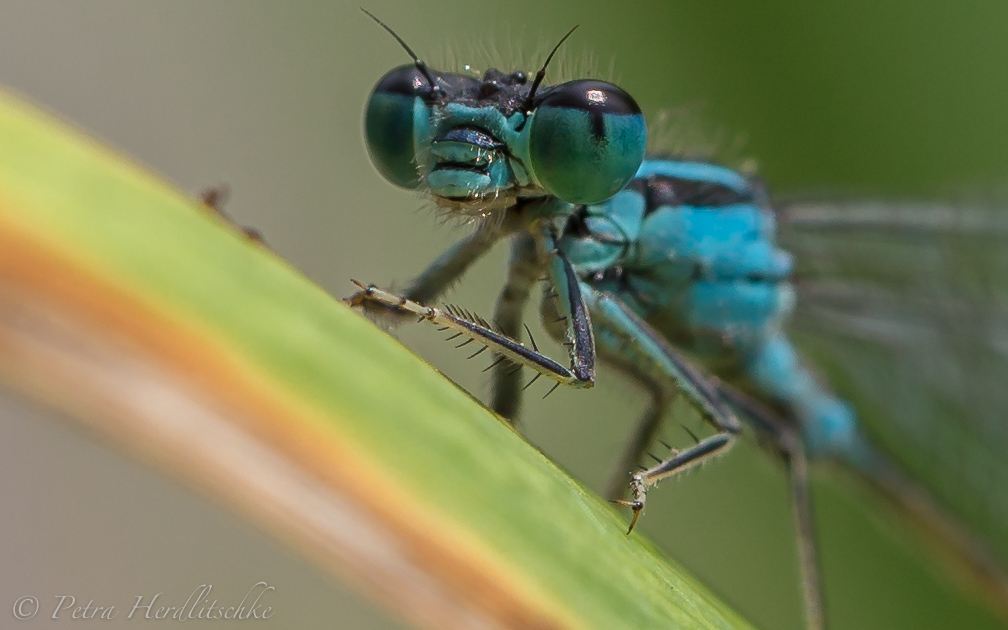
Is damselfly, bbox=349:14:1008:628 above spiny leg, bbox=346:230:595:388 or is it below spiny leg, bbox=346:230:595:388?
above

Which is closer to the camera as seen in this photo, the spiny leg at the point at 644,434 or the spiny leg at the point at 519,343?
the spiny leg at the point at 519,343

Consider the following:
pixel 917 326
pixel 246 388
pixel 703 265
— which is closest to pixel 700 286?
pixel 703 265

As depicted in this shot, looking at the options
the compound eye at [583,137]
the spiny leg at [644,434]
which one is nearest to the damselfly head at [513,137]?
the compound eye at [583,137]

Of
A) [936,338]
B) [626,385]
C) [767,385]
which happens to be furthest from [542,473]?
[936,338]

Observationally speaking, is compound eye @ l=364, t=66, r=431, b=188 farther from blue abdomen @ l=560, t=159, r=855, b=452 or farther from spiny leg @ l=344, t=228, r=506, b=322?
blue abdomen @ l=560, t=159, r=855, b=452

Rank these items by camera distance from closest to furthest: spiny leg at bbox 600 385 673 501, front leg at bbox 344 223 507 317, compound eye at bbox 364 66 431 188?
compound eye at bbox 364 66 431 188 → front leg at bbox 344 223 507 317 → spiny leg at bbox 600 385 673 501

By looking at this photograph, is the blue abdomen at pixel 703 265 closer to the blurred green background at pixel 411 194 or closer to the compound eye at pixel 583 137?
the compound eye at pixel 583 137

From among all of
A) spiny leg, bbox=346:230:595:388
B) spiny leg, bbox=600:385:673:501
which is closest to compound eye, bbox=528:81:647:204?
spiny leg, bbox=346:230:595:388

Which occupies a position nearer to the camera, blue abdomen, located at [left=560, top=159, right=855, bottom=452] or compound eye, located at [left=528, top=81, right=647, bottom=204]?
compound eye, located at [left=528, top=81, right=647, bottom=204]
